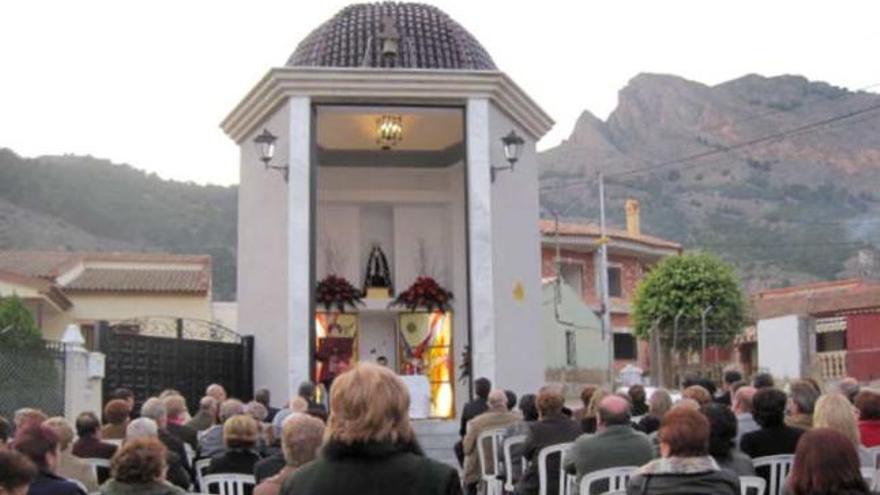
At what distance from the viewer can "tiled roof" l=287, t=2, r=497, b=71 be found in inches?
691

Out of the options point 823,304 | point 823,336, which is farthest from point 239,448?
point 823,304

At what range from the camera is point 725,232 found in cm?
8988

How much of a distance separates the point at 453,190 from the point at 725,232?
7309 centimetres

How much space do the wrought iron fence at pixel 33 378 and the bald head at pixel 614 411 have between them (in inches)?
331

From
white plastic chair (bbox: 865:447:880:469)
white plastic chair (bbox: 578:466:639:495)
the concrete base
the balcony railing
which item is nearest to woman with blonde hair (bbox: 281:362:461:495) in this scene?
white plastic chair (bbox: 578:466:639:495)

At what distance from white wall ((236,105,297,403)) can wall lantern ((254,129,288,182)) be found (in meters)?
0.10

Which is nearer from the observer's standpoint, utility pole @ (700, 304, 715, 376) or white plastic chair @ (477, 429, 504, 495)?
white plastic chair @ (477, 429, 504, 495)

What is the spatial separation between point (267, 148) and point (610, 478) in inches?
396

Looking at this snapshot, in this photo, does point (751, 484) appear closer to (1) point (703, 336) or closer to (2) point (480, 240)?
(2) point (480, 240)

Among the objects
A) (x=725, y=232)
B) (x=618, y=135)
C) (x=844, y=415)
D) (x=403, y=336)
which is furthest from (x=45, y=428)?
(x=618, y=135)

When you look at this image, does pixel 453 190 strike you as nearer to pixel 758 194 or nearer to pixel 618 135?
pixel 758 194

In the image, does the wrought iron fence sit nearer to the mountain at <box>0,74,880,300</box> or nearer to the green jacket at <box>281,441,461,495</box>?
the green jacket at <box>281,441,461,495</box>

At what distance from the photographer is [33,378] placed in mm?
13562

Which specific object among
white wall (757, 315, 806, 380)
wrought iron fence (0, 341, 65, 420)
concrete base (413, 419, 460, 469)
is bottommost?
concrete base (413, 419, 460, 469)
